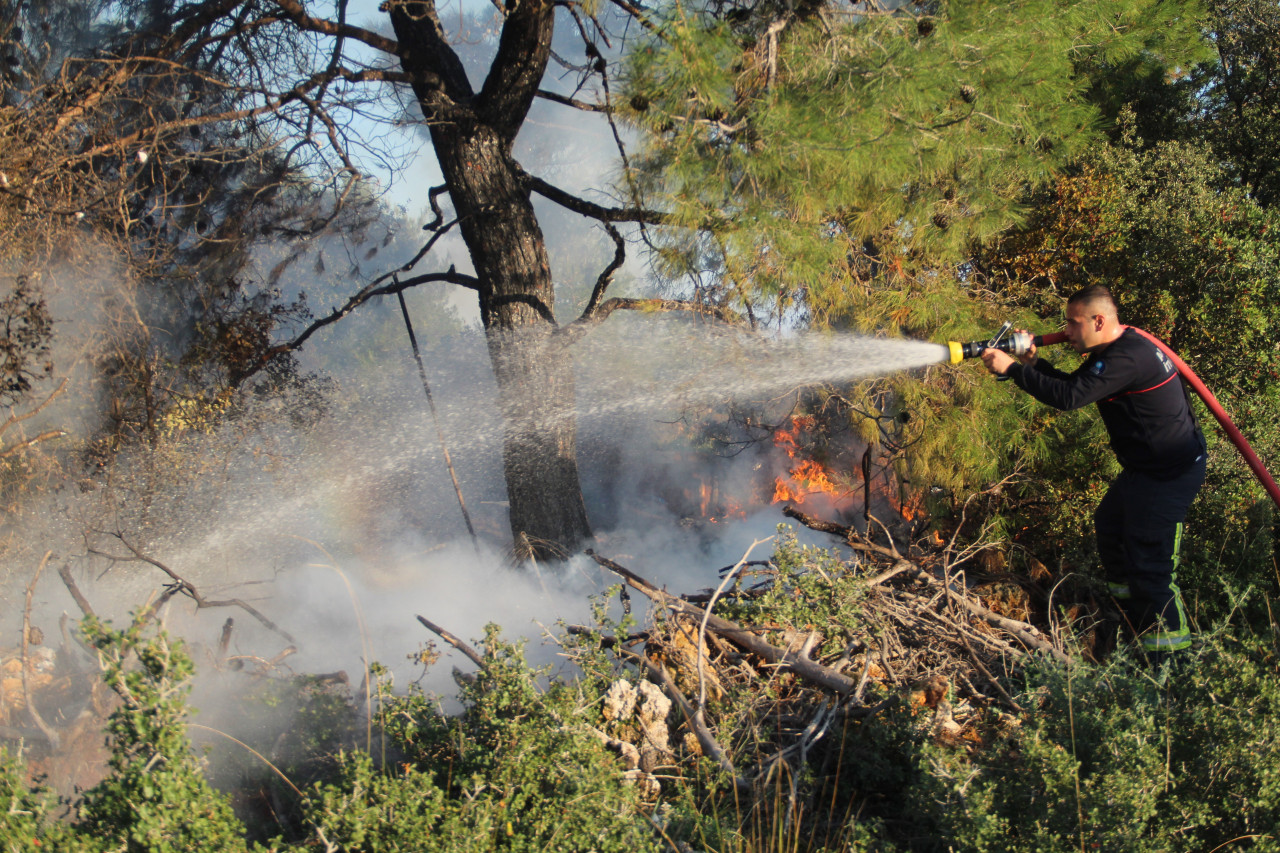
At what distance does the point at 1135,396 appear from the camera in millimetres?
3535

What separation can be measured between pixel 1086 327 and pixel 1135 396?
1.25 ft

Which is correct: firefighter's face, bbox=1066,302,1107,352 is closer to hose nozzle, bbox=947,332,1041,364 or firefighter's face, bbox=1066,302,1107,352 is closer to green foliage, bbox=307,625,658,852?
hose nozzle, bbox=947,332,1041,364

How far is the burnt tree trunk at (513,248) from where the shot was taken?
18.3ft

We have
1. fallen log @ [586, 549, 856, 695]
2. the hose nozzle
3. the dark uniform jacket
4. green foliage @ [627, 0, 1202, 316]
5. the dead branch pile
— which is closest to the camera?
the dead branch pile

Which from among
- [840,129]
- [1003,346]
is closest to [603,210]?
[840,129]

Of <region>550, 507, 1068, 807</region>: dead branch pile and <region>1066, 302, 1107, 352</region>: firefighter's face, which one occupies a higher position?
<region>1066, 302, 1107, 352</region>: firefighter's face

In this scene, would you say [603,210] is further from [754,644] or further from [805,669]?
[805,669]

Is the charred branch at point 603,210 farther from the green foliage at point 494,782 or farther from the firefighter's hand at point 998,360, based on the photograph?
the green foliage at point 494,782

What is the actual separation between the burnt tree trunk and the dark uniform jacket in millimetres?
3448

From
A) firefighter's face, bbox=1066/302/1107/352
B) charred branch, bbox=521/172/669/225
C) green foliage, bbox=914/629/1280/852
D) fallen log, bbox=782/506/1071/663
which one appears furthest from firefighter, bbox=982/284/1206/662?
charred branch, bbox=521/172/669/225

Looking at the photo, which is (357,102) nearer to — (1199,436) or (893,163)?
(893,163)

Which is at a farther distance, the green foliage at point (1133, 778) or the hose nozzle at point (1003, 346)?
the hose nozzle at point (1003, 346)

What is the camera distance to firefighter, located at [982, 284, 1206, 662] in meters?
3.43

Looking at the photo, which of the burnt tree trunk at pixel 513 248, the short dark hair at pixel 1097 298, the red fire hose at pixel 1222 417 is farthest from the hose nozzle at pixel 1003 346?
the burnt tree trunk at pixel 513 248
